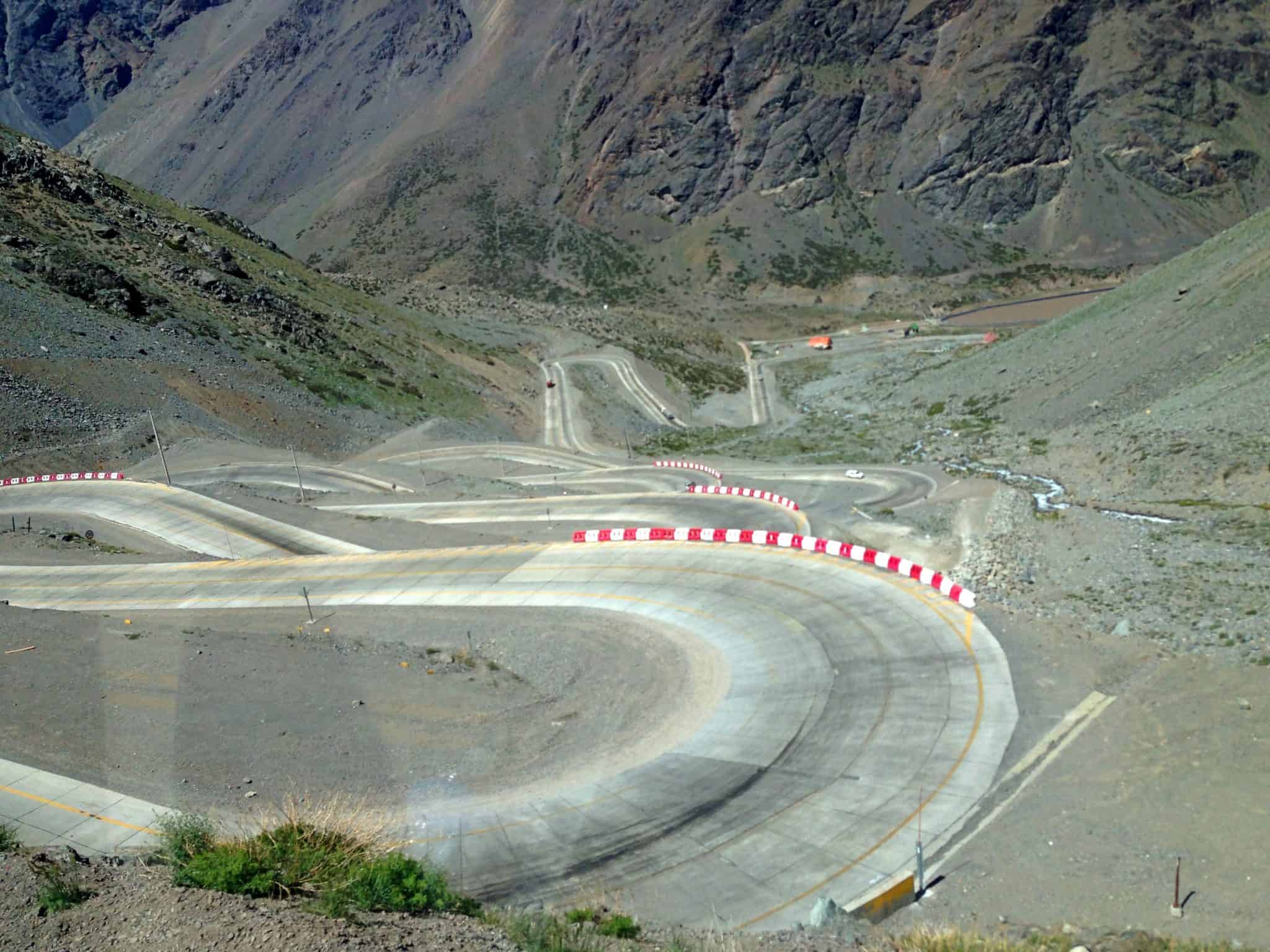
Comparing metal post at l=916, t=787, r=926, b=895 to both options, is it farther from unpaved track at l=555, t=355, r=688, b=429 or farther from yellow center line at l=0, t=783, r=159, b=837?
unpaved track at l=555, t=355, r=688, b=429

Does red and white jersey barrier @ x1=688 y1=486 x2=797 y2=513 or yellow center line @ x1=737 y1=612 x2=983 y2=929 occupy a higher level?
red and white jersey barrier @ x1=688 y1=486 x2=797 y2=513

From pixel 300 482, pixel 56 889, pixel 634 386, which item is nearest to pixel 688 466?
pixel 300 482

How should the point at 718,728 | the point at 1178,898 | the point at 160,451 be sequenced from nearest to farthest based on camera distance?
the point at 1178,898 → the point at 718,728 → the point at 160,451

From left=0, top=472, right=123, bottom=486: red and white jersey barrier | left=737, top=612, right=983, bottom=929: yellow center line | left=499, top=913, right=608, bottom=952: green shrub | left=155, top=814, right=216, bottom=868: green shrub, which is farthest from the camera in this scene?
left=0, top=472, right=123, bottom=486: red and white jersey barrier

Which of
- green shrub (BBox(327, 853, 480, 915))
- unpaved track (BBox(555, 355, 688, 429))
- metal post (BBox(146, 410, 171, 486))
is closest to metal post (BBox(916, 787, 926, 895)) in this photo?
green shrub (BBox(327, 853, 480, 915))

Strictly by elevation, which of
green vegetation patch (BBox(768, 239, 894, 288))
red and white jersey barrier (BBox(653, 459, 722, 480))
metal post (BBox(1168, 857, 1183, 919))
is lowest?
metal post (BBox(1168, 857, 1183, 919))

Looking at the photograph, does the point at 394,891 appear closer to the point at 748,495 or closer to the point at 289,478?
the point at 748,495

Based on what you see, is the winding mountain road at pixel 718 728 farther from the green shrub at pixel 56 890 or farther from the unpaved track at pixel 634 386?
the unpaved track at pixel 634 386
